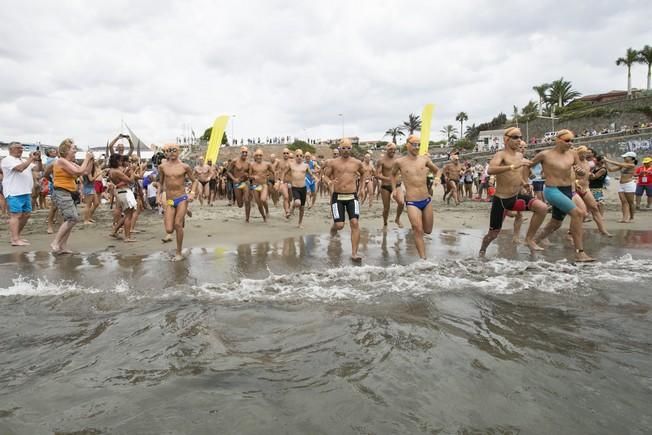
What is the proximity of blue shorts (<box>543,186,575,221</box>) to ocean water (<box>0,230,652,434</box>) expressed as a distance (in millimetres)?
982

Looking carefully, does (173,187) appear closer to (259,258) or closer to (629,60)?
(259,258)

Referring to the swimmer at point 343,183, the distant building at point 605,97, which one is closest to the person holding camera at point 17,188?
the swimmer at point 343,183

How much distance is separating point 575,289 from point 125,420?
3.97 metres

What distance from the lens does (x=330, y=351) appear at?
8.75 feet

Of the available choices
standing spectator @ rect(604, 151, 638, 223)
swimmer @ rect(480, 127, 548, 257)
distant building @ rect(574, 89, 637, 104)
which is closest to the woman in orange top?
swimmer @ rect(480, 127, 548, 257)

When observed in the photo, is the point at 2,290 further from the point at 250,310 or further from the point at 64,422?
the point at 64,422

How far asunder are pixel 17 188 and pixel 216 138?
14.9m

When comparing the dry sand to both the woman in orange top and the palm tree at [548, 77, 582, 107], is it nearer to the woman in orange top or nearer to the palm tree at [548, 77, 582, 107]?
the woman in orange top

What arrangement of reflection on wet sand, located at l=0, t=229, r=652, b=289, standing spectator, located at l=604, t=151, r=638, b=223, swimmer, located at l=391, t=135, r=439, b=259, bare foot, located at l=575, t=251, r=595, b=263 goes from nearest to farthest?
reflection on wet sand, located at l=0, t=229, r=652, b=289, bare foot, located at l=575, t=251, r=595, b=263, swimmer, located at l=391, t=135, r=439, b=259, standing spectator, located at l=604, t=151, r=638, b=223

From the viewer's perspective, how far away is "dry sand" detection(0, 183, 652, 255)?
23.3 feet

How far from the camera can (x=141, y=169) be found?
38.7 feet

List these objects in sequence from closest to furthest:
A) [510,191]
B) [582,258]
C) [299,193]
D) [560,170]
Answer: [582,258] < [560,170] < [510,191] < [299,193]

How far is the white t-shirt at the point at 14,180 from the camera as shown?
6.87 metres

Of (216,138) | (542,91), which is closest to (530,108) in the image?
(542,91)
